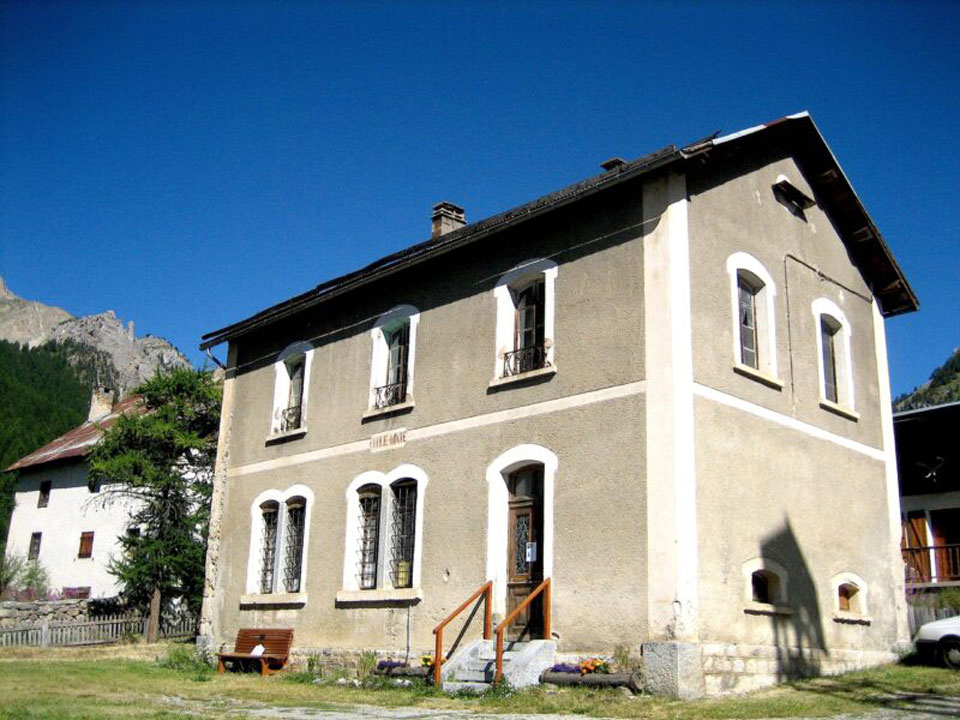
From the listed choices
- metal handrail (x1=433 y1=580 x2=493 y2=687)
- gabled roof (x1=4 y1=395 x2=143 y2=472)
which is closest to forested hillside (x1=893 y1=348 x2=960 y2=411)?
gabled roof (x1=4 y1=395 x2=143 y2=472)

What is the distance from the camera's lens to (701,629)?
38.1 ft

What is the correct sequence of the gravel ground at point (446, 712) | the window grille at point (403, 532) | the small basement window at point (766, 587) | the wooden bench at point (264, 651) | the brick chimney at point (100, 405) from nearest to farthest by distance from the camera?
the gravel ground at point (446, 712), the small basement window at point (766, 587), the window grille at point (403, 532), the wooden bench at point (264, 651), the brick chimney at point (100, 405)

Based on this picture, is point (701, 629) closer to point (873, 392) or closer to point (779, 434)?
point (779, 434)

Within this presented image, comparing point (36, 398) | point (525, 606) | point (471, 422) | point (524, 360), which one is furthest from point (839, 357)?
point (36, 398)

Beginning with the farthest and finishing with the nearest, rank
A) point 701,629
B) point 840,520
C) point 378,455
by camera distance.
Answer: point 378,455, point 840,520, point 701,629

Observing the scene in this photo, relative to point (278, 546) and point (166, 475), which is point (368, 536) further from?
point (166, 475)

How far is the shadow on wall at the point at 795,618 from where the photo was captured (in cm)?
1288

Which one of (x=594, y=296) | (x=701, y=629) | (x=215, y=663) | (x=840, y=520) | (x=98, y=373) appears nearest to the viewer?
(x=701, y=629)

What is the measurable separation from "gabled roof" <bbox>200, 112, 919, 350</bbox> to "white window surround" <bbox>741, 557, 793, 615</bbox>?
16.9 feet

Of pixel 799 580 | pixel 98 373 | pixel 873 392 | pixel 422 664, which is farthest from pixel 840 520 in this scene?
pixel 98 373

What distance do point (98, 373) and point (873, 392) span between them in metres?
92.8

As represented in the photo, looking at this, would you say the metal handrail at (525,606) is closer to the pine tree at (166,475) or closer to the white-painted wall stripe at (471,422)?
the white-painted wall stripe at (471,422)

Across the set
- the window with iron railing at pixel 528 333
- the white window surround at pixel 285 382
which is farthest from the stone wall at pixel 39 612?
the window with iron railing at pixel 528 333

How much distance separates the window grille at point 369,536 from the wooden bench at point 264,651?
1891 mm
